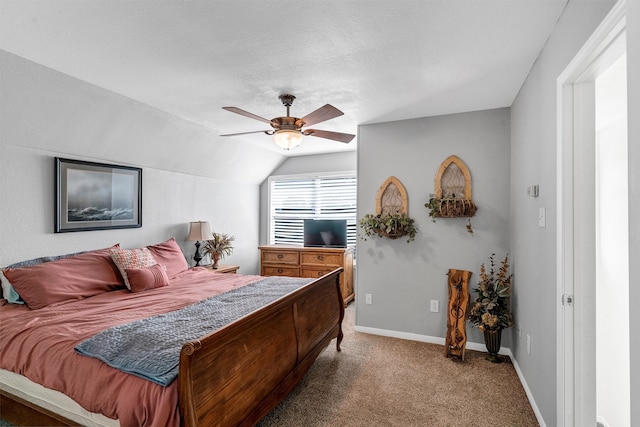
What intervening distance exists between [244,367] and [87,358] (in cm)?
81

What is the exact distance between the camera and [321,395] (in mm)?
2551

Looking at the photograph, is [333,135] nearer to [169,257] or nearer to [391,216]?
[391,216]

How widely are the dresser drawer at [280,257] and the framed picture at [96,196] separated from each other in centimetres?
202

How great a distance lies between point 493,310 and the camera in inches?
122

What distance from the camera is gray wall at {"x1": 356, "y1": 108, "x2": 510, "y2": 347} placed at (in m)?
3.44

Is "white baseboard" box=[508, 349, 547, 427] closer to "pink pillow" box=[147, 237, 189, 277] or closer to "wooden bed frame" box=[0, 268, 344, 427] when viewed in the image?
"wooden bed frame" box=[0, 268, 344, 427]

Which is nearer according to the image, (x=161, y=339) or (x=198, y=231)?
(x=161, y=339)

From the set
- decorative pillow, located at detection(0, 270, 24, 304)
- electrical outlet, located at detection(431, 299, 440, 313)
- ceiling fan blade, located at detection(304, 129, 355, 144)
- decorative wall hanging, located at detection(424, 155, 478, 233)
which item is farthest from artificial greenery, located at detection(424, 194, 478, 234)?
decorative pillow, located at detection(0, 270, 24, 304)

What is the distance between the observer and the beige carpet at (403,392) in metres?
2.27

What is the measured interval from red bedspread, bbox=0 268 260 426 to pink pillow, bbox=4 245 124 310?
0.35 feet

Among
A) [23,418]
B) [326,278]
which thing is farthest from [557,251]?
[23,418]

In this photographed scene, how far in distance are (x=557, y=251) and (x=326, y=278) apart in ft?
6.27

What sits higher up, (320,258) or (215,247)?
(215,247)

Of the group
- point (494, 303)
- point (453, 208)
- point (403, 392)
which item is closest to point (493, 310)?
point (494, 303)
